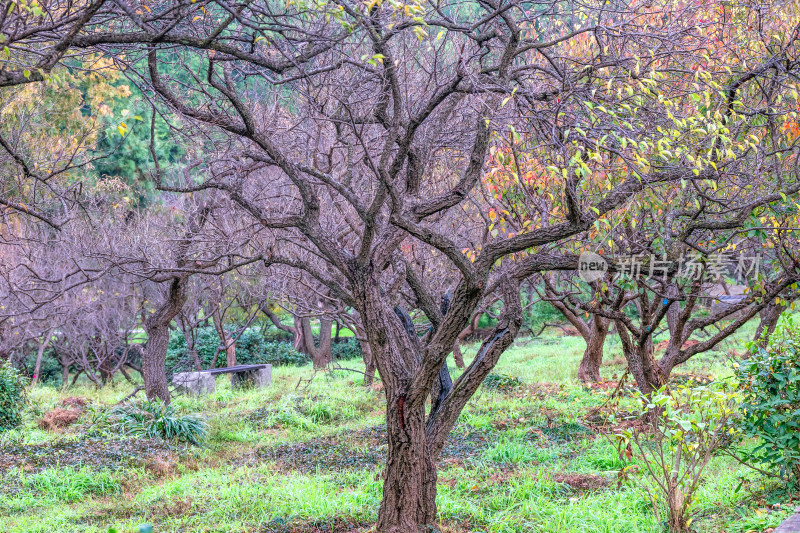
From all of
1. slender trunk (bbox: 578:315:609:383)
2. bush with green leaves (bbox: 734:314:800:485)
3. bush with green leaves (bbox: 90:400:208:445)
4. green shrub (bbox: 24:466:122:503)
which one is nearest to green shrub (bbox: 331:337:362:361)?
slender trunk (bbox: 578:315:609:383)

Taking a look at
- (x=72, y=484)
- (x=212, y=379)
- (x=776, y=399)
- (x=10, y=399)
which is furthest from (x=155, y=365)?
(x=776, y=399)

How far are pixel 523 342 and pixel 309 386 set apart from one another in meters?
9.22

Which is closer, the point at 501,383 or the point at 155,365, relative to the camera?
the point at 155,365

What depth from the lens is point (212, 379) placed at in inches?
604

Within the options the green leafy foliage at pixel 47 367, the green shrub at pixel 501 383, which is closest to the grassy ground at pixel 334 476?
the green shrub at pixel 501 383

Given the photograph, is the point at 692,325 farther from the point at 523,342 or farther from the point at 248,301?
the point at 523,342

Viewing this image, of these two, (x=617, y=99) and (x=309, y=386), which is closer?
(x=617, y=99)

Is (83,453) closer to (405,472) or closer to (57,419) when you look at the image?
(57,419)

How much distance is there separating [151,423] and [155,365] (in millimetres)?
1707

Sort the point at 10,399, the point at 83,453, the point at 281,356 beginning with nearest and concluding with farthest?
the point at 83,453, the point at 10,399, the point at 281,356

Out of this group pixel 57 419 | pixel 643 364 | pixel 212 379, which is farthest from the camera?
pixel 212 379

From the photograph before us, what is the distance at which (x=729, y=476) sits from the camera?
612 cm

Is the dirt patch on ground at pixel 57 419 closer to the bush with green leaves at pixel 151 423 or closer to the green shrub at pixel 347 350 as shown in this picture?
the bush with green leaves at pixel 151 423

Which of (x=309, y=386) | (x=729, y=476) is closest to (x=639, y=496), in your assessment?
(x=729, y=476)
